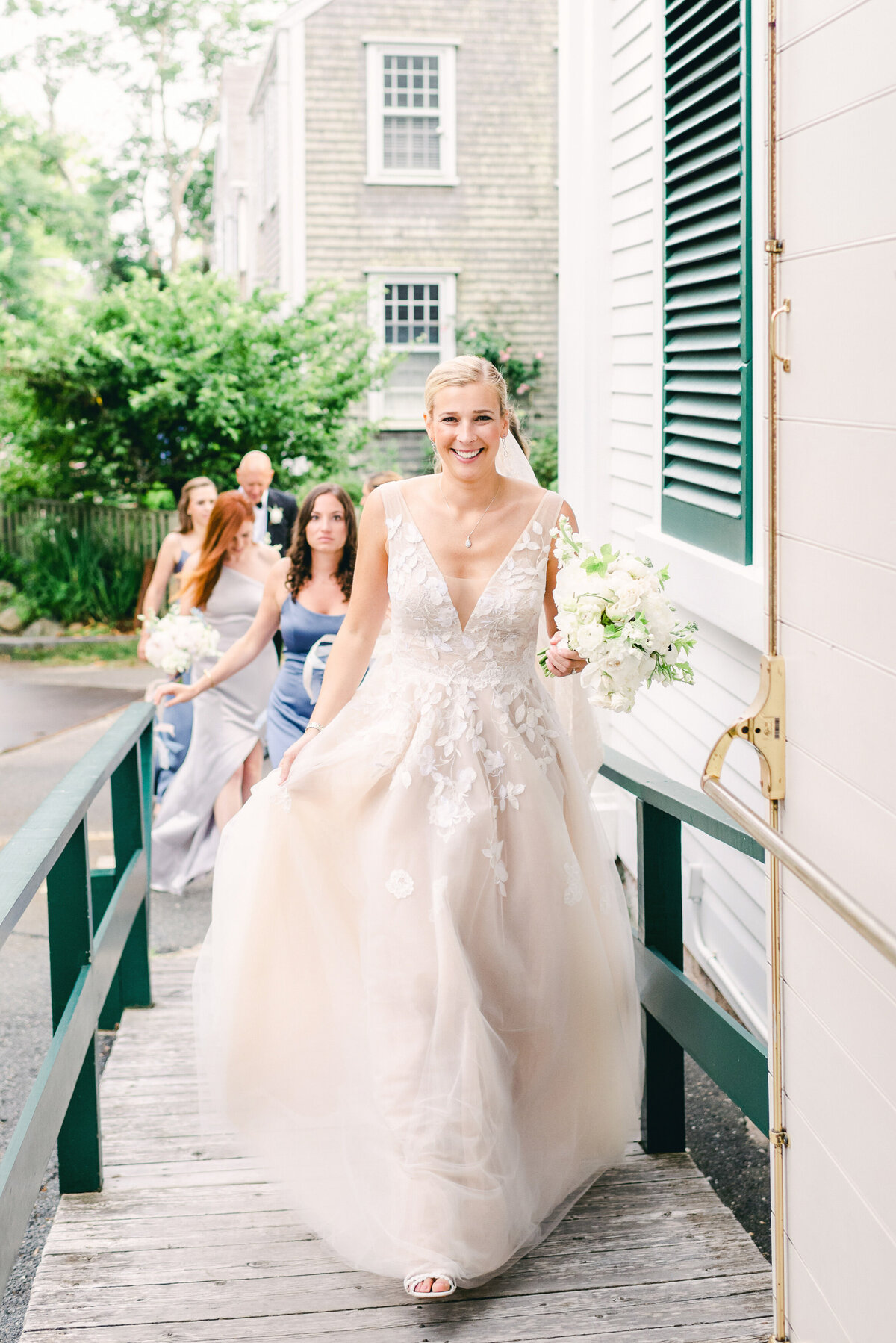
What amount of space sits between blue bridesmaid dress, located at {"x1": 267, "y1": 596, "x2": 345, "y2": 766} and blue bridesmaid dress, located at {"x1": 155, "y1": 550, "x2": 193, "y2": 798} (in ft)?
5.20

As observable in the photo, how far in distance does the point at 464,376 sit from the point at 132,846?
222 cm

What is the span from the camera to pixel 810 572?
2.11 meters

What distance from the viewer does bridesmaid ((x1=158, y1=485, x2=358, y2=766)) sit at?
18.7ft

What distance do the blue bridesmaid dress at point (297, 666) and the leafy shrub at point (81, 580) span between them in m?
11.3

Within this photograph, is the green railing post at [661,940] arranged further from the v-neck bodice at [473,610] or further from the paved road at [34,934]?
the paved road at [34,934]

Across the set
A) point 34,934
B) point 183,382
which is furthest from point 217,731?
point 183,382

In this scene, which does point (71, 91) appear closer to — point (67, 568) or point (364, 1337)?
point (67, 568)

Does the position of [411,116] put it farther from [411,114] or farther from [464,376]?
[464,376]

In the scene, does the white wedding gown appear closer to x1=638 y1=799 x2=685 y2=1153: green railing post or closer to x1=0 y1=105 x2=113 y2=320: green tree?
x1=638 y1=799 x2=685 y2=1153: green railing post

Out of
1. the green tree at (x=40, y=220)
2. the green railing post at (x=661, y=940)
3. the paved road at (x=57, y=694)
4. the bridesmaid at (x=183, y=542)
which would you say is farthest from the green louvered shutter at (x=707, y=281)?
the green tree at (x=40, y=220)

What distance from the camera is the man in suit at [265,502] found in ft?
29.6

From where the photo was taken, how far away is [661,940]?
3.65 metres

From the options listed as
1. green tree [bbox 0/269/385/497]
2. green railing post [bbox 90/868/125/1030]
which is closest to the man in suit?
green railing post [bbox 90/868/125/1030]

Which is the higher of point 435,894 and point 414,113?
point 414,113
